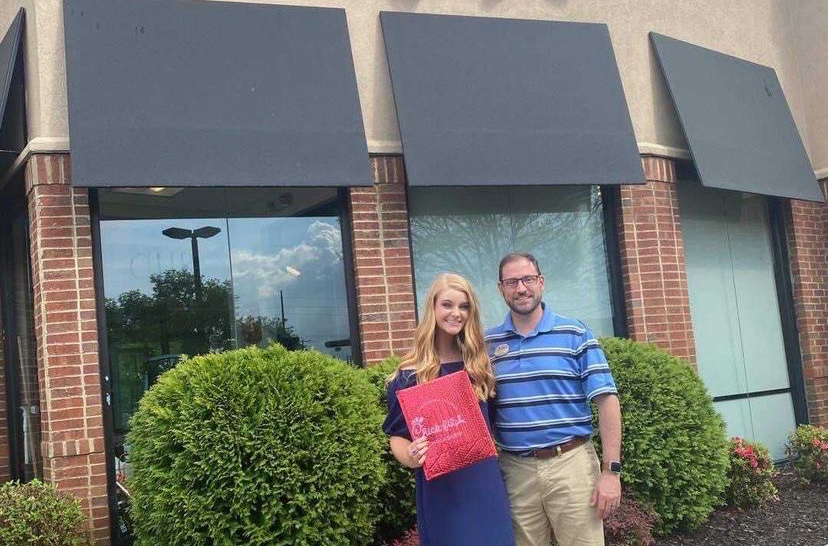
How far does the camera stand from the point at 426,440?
3270 millimetres

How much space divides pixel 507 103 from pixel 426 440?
176 inches

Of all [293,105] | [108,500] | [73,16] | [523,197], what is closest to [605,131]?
[523,197]

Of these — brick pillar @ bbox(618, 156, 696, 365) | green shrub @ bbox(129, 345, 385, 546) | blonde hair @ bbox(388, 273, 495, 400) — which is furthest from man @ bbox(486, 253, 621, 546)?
brick pillar @ bbox(618, 156, 696, 365)

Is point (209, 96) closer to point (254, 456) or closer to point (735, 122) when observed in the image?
point (254, 456)

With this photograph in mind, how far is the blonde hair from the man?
0.59ft

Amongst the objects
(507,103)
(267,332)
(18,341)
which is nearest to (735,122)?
(507,103)

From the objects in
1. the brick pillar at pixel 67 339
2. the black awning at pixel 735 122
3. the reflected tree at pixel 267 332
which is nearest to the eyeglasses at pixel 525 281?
the reflected tree at pixel 267 332

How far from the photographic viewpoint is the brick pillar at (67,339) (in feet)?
19.3

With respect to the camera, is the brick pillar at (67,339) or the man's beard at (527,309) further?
the brick pillar at (67,339)

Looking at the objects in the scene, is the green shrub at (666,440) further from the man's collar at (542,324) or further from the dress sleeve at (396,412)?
the dress sleeve at (396,412)

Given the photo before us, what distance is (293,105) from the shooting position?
6.45 meters

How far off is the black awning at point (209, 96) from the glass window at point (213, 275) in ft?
2.33

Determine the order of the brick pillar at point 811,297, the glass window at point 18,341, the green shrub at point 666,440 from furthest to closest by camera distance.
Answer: the brick pillar at point 811,297 < the glass window at point 18,341 < the green shrub at point 666,440

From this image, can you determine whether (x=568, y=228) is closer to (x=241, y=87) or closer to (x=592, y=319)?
(x=592, y=319)
